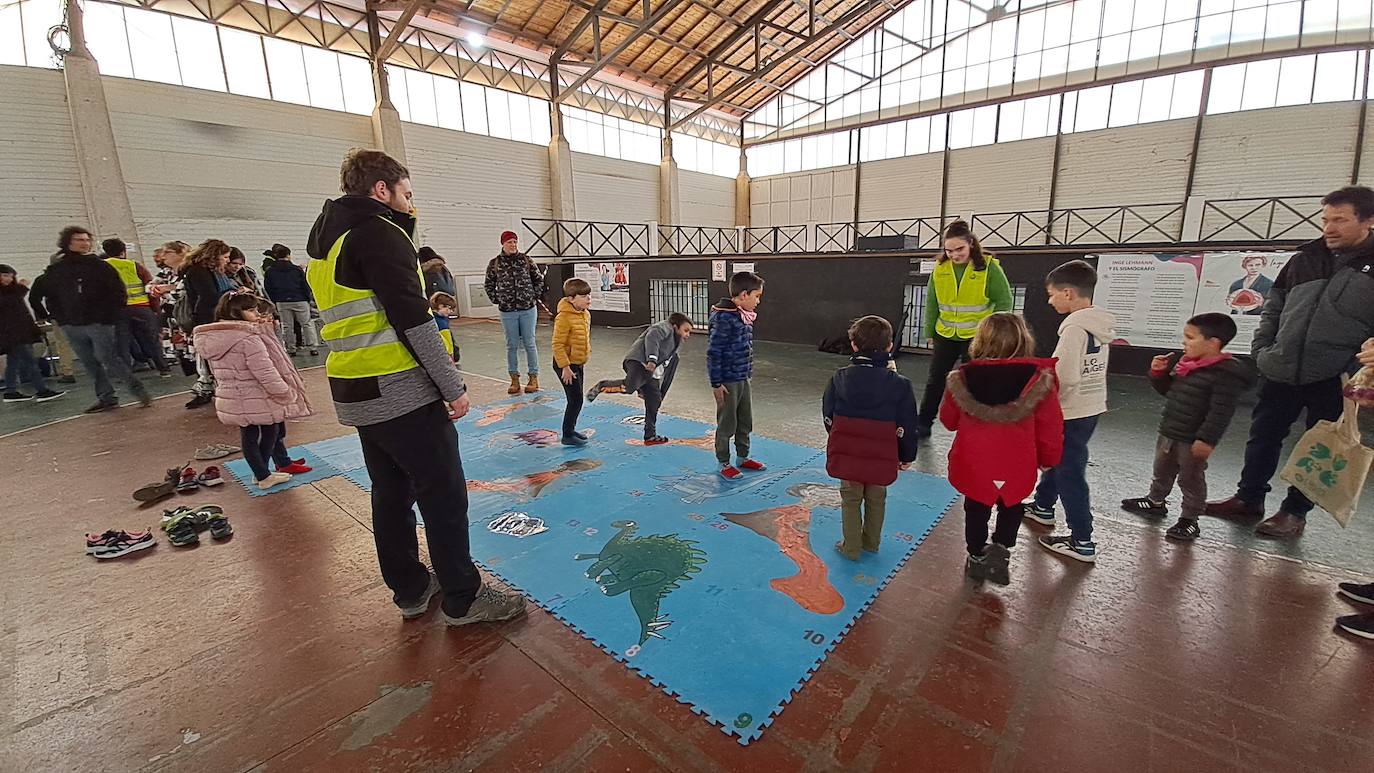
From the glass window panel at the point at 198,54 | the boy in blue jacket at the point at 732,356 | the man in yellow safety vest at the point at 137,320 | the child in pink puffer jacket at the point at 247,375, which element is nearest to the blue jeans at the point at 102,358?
the man in yellow safety vest at the point at 137,320

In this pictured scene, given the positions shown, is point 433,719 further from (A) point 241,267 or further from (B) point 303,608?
(A) point 241,267

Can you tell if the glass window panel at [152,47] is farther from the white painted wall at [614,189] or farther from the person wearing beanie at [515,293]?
the person wearing beanie at [515,293]

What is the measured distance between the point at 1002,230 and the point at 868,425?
19.4 metres

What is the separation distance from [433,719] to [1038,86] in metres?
22.1

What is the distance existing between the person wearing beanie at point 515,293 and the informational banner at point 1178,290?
6.43m

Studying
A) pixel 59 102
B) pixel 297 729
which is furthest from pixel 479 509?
pixel 59 102

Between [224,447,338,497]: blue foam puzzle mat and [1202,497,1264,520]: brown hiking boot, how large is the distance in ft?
17.9

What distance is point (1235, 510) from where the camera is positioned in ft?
9.57

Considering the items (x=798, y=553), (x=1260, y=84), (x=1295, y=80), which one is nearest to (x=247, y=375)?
(x=798, y=553)

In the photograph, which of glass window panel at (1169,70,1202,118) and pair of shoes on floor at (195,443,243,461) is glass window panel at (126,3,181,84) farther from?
glass window panel at (1169,70,1202,118)

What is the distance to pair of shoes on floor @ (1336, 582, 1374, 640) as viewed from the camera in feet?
6.50

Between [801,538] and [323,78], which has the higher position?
[323,78]

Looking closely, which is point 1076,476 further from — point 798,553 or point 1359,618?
point 798,553

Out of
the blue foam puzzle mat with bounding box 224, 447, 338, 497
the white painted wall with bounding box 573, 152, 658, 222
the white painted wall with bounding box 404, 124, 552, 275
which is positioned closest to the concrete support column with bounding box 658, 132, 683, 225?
the white painted wall with bounding box 573, 152, 658, 222
